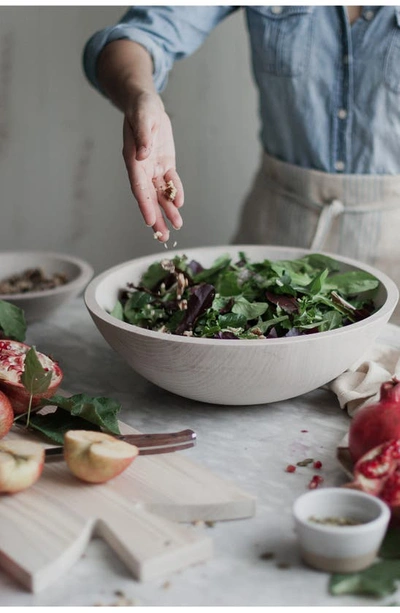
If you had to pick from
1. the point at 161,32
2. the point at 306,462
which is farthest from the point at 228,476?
the point at 161,32

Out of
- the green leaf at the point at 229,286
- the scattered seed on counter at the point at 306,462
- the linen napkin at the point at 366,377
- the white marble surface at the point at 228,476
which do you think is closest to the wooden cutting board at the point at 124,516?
the white marble surface at the point at 228,476

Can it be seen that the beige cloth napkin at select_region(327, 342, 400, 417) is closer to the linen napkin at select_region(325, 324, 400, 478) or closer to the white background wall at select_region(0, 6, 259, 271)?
the linen napkin at select_region(325, 324, 400, 478)

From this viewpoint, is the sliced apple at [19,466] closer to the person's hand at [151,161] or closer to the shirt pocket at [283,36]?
the person's hand at [151,161]

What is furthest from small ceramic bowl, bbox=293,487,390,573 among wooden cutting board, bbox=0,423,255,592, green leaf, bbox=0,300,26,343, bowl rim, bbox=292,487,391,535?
green leaf, bbox=0,300,26,343

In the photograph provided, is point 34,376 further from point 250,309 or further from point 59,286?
point 59,286

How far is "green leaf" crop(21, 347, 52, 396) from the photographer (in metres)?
1.12

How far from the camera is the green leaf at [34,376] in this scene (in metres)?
1.12

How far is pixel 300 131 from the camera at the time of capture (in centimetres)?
183

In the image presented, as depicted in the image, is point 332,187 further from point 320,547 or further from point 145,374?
point 320,547

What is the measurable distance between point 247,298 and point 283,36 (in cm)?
70

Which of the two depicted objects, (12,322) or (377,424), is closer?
(377,424)

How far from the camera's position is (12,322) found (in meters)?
1.43

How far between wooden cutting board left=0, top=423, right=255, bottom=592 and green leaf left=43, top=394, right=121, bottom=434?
76mm

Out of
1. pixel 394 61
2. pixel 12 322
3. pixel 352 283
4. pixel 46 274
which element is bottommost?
pixel 46 274
